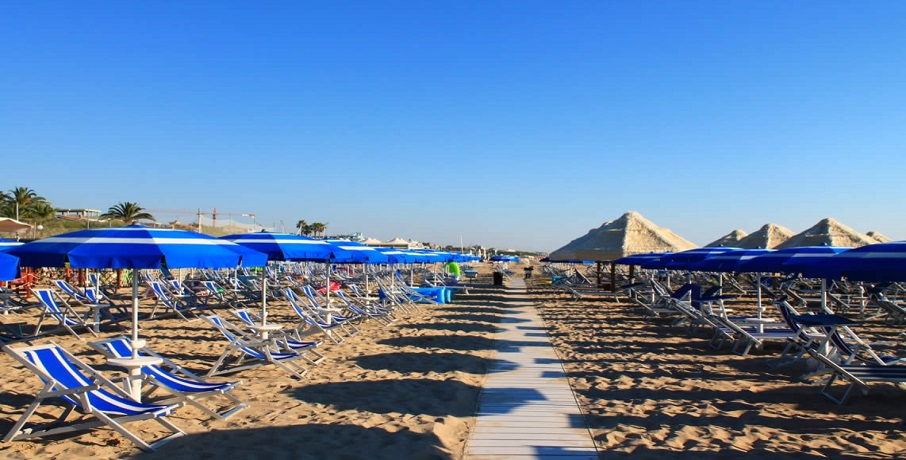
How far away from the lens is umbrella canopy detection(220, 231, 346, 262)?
8.11 m

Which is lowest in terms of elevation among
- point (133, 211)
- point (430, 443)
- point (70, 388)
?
point (430, 443)

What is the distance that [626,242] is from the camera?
18062 millimetres

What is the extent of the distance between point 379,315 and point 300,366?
4.42m

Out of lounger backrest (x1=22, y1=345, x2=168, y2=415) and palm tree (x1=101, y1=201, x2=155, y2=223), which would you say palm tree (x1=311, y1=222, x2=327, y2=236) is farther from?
lounger backrest (x1=22, y1=345, x2=168, y2=415)

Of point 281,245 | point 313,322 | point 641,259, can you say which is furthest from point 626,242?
point 281,245

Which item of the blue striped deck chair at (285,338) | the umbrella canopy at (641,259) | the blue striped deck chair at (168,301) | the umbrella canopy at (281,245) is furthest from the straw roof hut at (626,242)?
the blue striped deck chair at (285,338)

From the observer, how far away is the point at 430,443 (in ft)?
14.7

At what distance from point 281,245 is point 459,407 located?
367 cm

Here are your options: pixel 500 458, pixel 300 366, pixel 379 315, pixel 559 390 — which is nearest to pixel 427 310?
pixel 379 315

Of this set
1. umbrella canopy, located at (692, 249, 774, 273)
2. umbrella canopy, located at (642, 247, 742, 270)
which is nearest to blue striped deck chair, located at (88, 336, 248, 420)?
umbrella canopy, located at (692, 249, 774, 273)

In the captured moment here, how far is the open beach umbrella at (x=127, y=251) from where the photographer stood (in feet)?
15.9

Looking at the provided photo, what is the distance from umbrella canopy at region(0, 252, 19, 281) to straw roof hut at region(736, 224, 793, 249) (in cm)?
2215

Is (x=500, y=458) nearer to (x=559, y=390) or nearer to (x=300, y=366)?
(x=559, y=390)

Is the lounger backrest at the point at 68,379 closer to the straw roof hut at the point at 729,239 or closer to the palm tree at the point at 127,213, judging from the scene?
the straw roof hut at the point at 729,239
